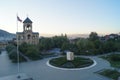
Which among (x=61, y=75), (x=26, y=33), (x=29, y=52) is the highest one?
(x=26, y=33)

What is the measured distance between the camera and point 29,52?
29.8 metres

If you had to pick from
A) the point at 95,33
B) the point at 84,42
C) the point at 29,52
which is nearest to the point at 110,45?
the point at 84,42

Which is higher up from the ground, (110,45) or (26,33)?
(26,33)

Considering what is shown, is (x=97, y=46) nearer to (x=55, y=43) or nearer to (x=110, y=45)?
(x=110, y=45)

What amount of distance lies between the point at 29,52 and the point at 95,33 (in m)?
33.7

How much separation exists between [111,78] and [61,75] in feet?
21.3

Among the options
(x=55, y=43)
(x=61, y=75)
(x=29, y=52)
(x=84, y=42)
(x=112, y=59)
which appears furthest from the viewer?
(x=55, y=43)

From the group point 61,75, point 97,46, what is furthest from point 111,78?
point 97,46

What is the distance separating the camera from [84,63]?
952 inches

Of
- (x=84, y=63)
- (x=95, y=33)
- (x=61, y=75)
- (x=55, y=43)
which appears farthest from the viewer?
(x=95, y=33)

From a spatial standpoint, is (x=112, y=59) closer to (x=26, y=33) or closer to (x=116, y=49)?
(x=116, y=49)

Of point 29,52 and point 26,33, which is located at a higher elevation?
point 26,33

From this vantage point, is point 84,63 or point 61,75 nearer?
point 61,75

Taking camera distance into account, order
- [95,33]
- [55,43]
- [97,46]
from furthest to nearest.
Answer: [95,33]
[55,43]
[97,46]
